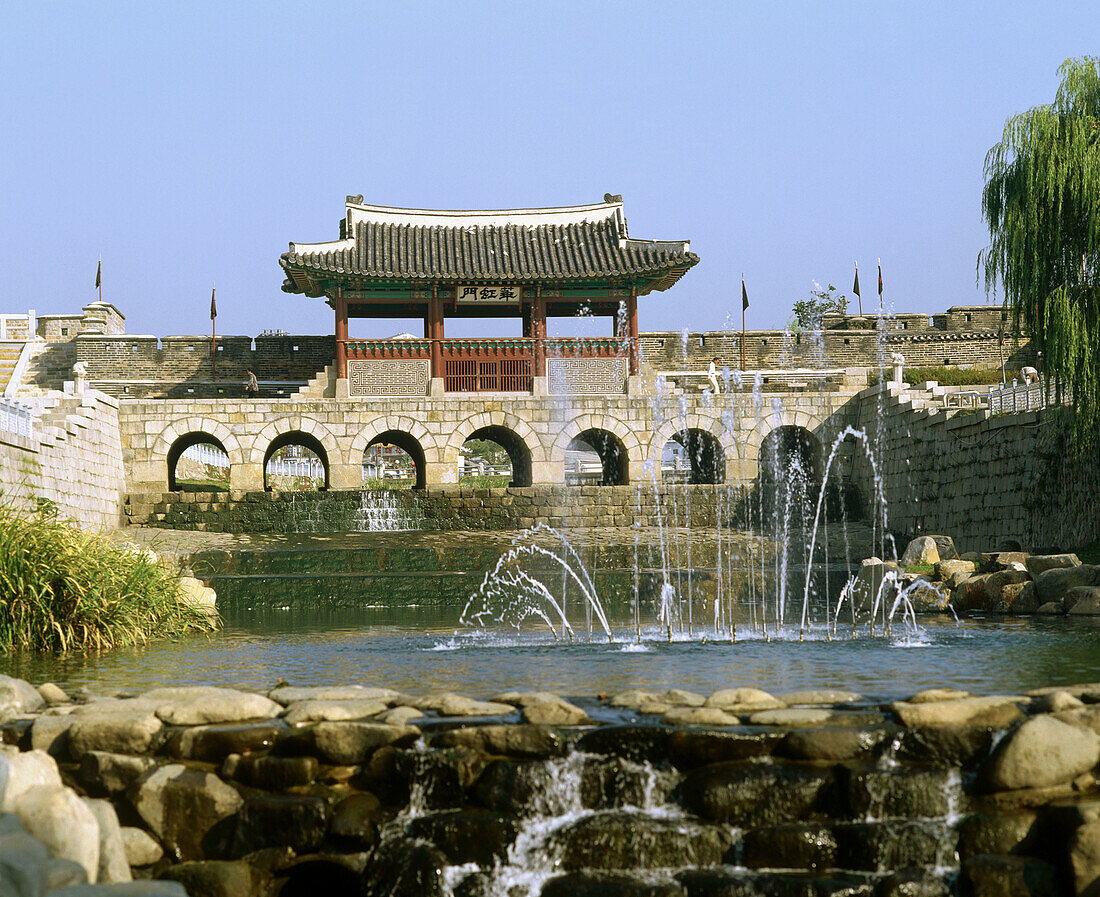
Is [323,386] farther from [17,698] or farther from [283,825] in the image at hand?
[283,825]

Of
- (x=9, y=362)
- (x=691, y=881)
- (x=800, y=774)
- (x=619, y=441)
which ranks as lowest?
(x=691, y=881)

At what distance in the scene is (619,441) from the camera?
2600 cm

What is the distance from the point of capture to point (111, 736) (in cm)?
584

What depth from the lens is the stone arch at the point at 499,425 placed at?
2555 centimetres

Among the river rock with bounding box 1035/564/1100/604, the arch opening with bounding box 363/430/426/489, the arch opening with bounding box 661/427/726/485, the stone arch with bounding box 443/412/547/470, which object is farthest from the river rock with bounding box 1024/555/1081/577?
the arch opening with bounding box 363/430/426/489

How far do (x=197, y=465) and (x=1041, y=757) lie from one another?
110ft

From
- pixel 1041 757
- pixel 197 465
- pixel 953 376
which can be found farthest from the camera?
pixel 197 465

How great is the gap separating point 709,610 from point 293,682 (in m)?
7.52

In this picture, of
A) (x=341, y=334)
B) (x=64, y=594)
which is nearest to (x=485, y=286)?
(x=341, y=334)

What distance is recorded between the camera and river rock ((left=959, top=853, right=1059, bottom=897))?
4.98 meters

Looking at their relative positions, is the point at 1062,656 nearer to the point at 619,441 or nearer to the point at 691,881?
the point at 691,881

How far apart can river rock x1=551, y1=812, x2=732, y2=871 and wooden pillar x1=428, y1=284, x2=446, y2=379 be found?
855 inches

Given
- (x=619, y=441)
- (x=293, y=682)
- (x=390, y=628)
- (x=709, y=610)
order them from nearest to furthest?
1. (x=293, y=682)
2. (x=390, y=628)
3. (x=709, y=610)
4. (x=619, y=441)

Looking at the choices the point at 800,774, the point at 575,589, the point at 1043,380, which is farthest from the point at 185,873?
the point at 1043,380
